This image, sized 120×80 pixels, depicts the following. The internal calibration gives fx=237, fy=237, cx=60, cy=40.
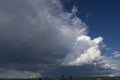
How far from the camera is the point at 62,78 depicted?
74.6 meters

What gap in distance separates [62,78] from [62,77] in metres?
0.31

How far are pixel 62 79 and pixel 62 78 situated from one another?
12.6 inches

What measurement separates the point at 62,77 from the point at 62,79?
0.63m

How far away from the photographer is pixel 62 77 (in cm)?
7462

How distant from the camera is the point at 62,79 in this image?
74.4 m
